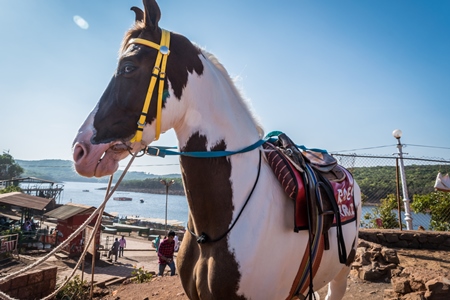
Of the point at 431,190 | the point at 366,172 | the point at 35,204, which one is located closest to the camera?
the point at 366,172

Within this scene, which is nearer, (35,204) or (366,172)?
(366,172)

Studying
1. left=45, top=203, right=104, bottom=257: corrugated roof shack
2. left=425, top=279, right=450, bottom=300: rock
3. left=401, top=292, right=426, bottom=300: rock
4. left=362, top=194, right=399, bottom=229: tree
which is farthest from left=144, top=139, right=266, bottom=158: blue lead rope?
left=45, top=203, right=104, bottom=257: corrugated roof shack

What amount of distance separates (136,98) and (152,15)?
1.92 ft

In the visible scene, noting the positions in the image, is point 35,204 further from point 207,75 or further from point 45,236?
point 207,75

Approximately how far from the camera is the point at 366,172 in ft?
28.9

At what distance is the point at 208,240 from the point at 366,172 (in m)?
8.44

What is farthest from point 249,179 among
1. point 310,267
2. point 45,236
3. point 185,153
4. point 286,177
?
point 45,236

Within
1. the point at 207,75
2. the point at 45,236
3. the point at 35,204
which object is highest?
the point at 207,75

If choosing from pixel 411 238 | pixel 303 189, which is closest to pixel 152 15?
pixel 303 189

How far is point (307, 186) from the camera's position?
2006 mm

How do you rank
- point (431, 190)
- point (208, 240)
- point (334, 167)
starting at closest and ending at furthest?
point (208, 240)
point (334, 167)
point (431, 190)

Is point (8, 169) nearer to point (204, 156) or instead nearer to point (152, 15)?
point (152, 15)

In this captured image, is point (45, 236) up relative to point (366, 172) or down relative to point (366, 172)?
down

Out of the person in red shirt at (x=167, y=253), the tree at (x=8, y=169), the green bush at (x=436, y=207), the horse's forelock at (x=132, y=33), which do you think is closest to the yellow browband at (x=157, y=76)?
the horse's forelock at (x=132, y=33)
